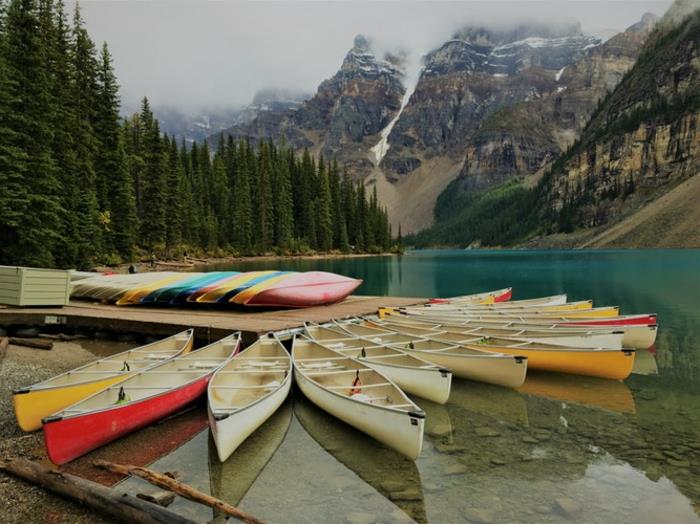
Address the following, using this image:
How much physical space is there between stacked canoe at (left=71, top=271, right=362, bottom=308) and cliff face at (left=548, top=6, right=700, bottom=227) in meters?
182

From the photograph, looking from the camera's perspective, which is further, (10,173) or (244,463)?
(10,173)

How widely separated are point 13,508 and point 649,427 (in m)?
11.3

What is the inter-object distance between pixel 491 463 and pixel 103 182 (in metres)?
50.0

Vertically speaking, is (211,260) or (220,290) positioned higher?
(220,290)

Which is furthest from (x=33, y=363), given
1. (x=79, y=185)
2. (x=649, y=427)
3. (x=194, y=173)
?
(x=194, y=173)

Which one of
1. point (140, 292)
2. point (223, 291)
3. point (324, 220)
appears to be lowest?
point (140, 292)

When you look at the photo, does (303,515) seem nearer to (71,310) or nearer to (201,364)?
(201,364)

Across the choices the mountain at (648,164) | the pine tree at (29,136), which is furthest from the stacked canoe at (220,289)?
the mountain at (648,164)

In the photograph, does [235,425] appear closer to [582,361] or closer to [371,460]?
[371,460]

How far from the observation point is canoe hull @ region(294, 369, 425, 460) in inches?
275

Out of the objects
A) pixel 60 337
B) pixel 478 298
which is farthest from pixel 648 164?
pixel 60 337

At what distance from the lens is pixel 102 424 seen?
745cm

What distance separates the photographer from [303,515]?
6.15m

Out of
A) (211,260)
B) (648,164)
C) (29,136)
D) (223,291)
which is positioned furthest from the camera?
(648,164)
